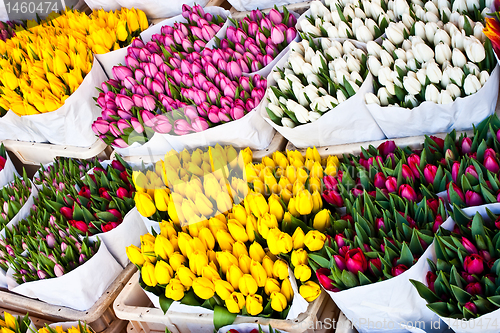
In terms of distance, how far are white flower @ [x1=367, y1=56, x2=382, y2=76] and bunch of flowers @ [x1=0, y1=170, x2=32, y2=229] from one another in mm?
1670

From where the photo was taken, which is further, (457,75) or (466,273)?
(457,75)

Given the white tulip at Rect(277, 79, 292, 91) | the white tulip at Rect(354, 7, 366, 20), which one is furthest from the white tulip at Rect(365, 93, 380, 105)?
the white tulip at Rect(354, 7, 366, 20)

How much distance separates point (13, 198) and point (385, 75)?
177cm

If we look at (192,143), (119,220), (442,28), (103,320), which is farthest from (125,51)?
(442,28)

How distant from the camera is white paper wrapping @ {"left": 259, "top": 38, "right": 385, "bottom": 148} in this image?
145 centimetres

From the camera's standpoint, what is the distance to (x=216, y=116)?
5.40ft

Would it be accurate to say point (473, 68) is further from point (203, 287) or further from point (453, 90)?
point (203, 287)

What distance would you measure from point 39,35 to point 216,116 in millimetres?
1572

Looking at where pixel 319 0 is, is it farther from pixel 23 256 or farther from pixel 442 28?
pixel 23 256

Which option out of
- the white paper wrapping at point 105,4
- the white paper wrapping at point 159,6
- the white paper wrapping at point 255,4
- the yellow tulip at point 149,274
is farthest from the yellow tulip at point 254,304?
the white paper wrapping at point 105,4

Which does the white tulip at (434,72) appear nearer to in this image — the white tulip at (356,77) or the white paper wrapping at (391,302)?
the white tulip at (356,77)

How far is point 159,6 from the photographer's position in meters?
2.44

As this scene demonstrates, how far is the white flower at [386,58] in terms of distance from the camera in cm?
146

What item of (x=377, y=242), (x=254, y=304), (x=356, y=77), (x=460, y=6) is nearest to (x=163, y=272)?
(x=254, y=304)
